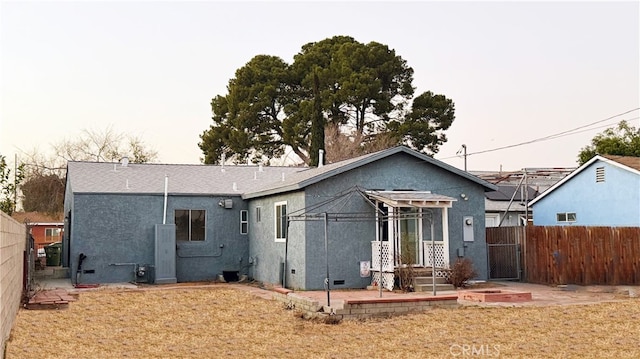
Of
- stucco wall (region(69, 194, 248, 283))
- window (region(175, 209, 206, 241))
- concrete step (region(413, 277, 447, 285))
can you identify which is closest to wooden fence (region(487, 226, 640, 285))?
concrete step (region(413, 277, 447, 285))

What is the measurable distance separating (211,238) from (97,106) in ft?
25.1

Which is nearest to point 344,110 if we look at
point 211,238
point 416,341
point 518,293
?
point 211,238

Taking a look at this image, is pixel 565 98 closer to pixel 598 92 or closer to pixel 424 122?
pixel 598 92

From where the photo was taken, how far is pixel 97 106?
2631 cm

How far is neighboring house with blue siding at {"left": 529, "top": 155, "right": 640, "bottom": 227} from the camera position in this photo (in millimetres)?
23469

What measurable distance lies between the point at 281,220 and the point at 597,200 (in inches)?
496

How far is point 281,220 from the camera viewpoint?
2059 cm

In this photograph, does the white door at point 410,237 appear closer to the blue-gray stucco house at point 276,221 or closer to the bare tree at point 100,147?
the blue-gray stucco house at point 276,221

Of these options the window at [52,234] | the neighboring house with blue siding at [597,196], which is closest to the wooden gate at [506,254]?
the neighboring house with blue siding at [597,196]

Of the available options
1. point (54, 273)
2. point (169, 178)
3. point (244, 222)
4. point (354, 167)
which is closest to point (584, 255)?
point (354, 167)

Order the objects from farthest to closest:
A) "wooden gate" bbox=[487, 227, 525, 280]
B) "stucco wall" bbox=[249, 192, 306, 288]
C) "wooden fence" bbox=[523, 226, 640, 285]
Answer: "wooden gate" bbox=[487, 227, 525, 280] → "wooden fence" bbox=[523, 226, 640, 285] → "stucco wall" bbox=[249, 192, 306, 288]

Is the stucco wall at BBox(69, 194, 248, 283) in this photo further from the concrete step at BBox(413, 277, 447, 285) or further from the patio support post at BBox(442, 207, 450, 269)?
the patio support post at BBox(442, 207, 450, 269)

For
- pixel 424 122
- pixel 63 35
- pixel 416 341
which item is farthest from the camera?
pixel 424 122

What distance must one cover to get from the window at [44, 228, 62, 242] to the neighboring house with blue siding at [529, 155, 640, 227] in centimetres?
Result: 3774
